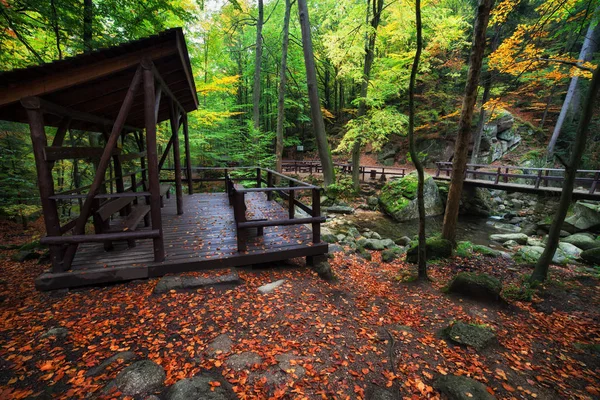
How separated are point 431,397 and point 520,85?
26689 millimetres

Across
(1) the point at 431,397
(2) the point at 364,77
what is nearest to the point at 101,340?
(1) the point at 431,397

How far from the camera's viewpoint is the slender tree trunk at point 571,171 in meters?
4.51

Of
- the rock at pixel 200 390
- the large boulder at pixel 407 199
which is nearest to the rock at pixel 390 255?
the large boulder at pixel 407 199

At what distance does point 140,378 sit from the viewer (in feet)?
8.42

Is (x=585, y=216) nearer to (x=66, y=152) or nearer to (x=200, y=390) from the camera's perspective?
(x=200, y=390)

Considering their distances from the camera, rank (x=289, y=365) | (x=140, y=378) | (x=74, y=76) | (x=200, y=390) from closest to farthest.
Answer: (x=200, y=390) → (x=140, y=378) → (x=289, y=365) → (x=74, y=76)

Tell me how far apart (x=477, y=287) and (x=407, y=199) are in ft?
27.1

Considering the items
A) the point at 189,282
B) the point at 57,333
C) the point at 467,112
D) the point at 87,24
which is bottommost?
the point at 57,333

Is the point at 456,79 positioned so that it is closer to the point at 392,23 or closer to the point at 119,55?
the point at 392,23

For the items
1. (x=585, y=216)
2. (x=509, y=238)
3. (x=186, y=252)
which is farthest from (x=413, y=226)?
(x=186, y=252)

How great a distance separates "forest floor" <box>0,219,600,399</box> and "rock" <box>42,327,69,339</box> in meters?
0.05

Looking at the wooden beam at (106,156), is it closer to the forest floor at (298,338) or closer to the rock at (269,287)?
the forest floor at (298,338)

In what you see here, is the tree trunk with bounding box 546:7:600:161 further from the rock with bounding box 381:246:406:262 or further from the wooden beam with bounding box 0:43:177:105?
the wooden beam with bounding box 0:43:177:105

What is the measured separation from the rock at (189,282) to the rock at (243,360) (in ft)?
5.11
